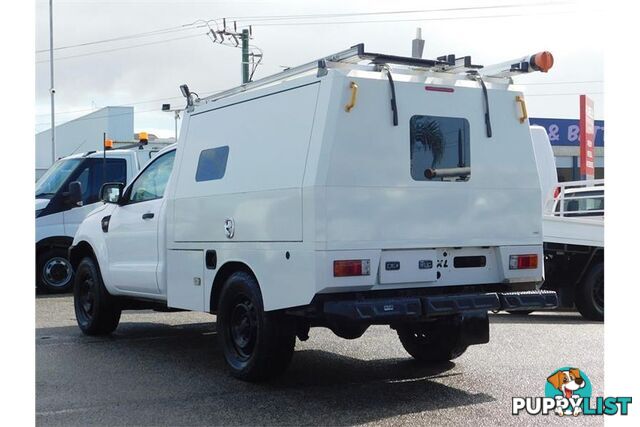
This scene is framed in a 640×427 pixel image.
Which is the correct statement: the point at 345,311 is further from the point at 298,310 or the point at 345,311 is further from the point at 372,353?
the point at 372,353

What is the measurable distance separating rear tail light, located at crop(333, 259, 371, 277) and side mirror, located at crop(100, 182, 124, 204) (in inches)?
154

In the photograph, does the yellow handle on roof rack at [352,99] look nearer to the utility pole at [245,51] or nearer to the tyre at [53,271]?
→ the tyre at [53,271]

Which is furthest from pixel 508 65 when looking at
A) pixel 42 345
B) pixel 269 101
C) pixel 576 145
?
pixel 576 145

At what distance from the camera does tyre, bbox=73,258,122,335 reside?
959 cm

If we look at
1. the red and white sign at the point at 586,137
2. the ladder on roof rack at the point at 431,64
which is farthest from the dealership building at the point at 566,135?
the ladder on roof rack at the point at 431,64

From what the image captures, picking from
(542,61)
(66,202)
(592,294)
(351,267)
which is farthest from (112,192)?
(592,294)

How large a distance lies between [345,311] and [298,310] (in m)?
0.48

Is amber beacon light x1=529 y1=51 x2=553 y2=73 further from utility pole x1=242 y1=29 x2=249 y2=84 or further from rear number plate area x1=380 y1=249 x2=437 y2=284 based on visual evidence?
utility pole x1=242 y1=29 x2=249 y2=84

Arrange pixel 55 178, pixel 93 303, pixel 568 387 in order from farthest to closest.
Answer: pixel 55 178 < pixel 93 303 < pixel 568 387

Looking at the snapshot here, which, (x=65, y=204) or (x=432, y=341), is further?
(x=65, y=204)

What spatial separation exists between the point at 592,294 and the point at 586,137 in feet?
33.3

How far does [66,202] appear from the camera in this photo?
14367 mm

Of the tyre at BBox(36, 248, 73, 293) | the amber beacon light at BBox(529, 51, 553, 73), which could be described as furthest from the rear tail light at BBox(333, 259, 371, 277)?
the tyre at BBox(36, 248, 73, 293)

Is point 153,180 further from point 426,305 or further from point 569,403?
point 569,403
